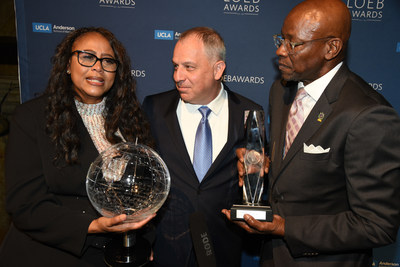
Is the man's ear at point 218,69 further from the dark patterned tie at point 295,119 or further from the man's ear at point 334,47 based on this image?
the man's ear at point 334,47

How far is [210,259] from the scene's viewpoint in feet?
5.45

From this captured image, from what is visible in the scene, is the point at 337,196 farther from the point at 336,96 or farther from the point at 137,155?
the point at 137,155

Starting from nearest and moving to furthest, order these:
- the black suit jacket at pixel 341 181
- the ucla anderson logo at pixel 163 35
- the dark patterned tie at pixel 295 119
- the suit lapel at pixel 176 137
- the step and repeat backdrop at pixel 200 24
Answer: the black suit jacket at pixel 341 181 → the dark patterned tie at pixel 295 119 → the suit lapel at pixel 176 137 → the step and repeat backdrop at pixel 200 24 → the ucla anderson logo at pixel 163 35

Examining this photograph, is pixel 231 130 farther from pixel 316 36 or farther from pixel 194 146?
pixel 316 36

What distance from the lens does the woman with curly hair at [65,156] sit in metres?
1.77

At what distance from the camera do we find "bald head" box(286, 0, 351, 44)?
1.74 metres

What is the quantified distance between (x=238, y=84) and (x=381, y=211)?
6.95 ft

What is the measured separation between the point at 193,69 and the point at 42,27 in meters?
2.11

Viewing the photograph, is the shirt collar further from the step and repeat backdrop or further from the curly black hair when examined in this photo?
the step and repeat backdrop

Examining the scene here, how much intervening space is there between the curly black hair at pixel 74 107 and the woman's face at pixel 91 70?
1.8 inches

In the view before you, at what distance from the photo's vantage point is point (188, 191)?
7.43 feet

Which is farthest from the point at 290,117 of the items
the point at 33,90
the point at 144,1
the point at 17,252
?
the point at 33,90

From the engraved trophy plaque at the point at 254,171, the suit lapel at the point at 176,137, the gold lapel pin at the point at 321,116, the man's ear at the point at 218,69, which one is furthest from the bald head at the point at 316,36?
the suit lapel at the point at 176,137

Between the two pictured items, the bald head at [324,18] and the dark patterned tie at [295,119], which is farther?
the dark patterned tie at [295,119]
